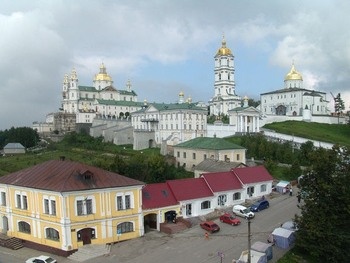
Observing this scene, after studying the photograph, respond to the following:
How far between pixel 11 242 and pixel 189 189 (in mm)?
14076

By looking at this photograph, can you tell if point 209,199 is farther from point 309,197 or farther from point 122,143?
point 122,143

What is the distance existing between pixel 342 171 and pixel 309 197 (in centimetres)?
264

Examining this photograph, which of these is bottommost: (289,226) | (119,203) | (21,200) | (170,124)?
(289,226)

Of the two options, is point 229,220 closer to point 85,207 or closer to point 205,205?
point 205,205

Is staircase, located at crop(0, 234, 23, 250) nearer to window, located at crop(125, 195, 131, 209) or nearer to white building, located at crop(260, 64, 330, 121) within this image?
window, located at crop(125, 195, 131, 209)

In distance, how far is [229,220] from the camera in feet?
98.9

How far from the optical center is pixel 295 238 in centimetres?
2514

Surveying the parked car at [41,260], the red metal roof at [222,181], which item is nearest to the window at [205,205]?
the red metal roof at [222,181]

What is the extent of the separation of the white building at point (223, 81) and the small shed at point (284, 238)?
224ft

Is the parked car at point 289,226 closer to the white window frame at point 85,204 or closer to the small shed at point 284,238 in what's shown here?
the small shed at point 284,238

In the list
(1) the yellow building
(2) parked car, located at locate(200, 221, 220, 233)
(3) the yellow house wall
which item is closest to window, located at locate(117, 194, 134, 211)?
(1) the yellow building

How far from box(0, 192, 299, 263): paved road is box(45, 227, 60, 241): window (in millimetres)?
1307

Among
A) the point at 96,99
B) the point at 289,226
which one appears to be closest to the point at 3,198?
the point at 289,226

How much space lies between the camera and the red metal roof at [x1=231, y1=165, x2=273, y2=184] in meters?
37.2
